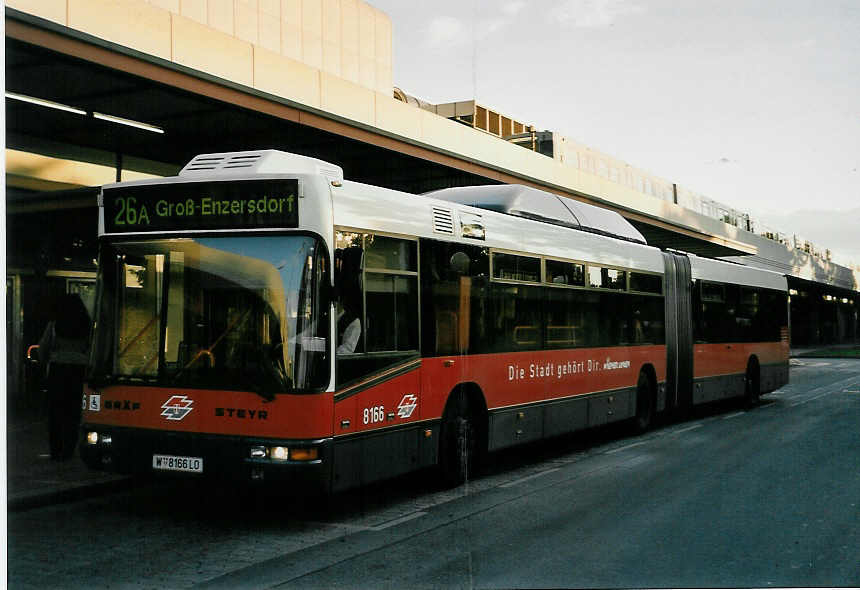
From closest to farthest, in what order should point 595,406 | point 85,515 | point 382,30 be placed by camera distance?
point 85,515
point 595,406
point 382,30

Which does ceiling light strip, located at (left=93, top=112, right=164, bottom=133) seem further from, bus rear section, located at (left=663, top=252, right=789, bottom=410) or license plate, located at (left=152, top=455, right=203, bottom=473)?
bus rear section, located at (left=663, top=252, right=789, bottom=410)

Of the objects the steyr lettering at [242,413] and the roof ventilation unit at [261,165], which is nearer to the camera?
the steyr lettering at [242,413]

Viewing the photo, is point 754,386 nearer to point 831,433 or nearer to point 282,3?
point 831,433

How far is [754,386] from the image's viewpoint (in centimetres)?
1938

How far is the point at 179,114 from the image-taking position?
13.8 metres

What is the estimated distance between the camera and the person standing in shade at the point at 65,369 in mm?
10430

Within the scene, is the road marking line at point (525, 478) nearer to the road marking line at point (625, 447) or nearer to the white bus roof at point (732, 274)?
the road marking line at point (625, 447)

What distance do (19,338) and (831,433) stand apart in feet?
42.8

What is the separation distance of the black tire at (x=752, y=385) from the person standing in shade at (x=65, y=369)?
42.6ft

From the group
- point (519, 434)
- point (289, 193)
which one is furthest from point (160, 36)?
point (519, 434)

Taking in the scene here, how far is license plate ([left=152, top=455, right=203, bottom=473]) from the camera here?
750 cm

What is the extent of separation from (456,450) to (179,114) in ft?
23.2

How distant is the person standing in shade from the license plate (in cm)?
321

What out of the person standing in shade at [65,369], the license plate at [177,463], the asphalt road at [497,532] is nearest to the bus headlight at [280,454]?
the asphalt road at [497,532]
